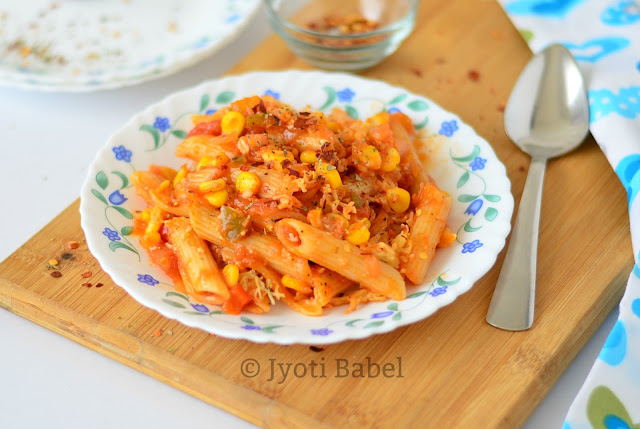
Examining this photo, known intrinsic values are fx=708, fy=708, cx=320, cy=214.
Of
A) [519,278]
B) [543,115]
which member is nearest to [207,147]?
[519,278]

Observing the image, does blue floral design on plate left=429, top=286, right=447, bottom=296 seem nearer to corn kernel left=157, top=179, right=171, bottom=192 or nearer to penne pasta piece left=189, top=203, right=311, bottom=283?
penne pasta piece left=189, top=203, right=311, bottom=283

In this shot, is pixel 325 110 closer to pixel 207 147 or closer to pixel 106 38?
pixel 207 147

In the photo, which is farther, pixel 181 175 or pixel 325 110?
pixel 325 110

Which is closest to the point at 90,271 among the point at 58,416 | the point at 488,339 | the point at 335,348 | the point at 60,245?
the point at 60,245

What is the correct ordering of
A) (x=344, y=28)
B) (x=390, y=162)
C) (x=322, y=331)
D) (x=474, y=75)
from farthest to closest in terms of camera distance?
(x=344, y=28) < (x=474, y=75) < (x=390, y=162) < (x=322, y=331)

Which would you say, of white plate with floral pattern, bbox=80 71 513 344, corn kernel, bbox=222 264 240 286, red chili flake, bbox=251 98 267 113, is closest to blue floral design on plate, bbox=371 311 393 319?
white plate with floral pattern, bbox=80 71 513 344

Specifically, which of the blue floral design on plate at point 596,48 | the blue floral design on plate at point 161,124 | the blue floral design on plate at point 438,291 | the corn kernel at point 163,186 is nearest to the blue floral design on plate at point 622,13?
the blue floral design on plate at point 596,48

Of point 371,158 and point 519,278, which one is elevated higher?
point 371,158

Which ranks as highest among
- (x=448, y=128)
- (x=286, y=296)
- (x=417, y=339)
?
(x=448, y=128)

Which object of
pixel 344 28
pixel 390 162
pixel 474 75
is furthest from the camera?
pixel 344 28
